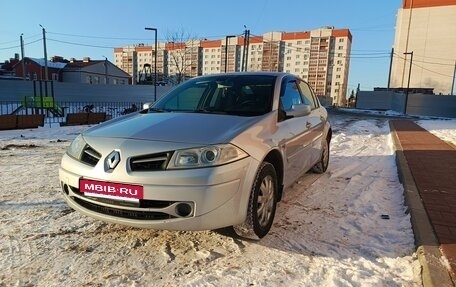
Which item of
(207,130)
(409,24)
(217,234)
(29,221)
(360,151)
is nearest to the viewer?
(207,130)

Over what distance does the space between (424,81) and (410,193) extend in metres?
68.8

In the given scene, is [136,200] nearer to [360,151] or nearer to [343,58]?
[360,151]

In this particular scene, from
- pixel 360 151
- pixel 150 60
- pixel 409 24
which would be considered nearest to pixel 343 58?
pixel 409 24

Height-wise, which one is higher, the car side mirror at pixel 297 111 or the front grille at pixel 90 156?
the car side mirror at pixel 297 111

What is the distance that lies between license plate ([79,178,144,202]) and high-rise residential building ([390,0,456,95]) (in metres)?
68.2

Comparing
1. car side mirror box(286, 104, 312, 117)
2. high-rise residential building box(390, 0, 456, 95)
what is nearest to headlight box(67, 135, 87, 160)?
car side mirror box(286, 104, 312, 117)

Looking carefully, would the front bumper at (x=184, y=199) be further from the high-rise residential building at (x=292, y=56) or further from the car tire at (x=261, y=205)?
the high-rise residential building at (x=292, y=56)

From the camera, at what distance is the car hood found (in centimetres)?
294

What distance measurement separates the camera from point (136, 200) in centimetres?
282

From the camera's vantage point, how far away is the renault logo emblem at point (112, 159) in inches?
112

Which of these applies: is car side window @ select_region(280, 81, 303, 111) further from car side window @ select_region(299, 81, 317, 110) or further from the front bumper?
the front bumper

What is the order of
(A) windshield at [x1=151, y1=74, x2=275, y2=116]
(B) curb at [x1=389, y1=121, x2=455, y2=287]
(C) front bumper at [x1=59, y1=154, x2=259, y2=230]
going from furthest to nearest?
1. (A) windshield at [x1=151, y1=74, x2=275, y2=116]
2. (C) front bumper at [x1=59, y1=154, x2=259, y2=230]
3. (B) curb at [x1=389, y1=121, x2=455, y2=287]

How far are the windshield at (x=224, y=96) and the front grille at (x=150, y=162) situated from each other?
3.62ft

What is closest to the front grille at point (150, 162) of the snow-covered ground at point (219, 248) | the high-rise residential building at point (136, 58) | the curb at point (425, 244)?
the snow-covered ground at point (219, 248)
